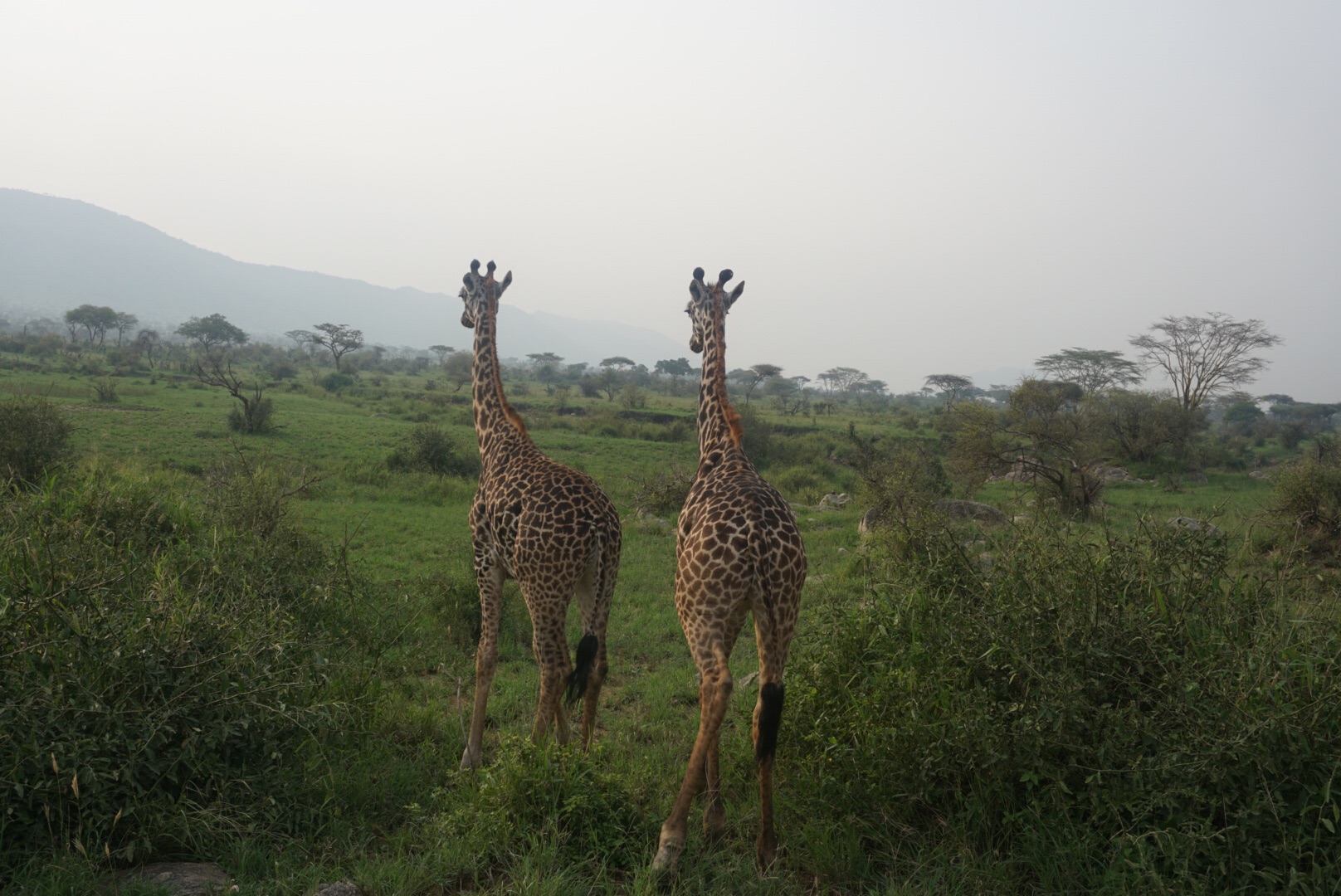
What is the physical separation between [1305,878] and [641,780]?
287 cm

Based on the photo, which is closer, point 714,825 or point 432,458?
point 714,825

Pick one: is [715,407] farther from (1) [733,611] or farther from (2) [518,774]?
(2) [518,774]

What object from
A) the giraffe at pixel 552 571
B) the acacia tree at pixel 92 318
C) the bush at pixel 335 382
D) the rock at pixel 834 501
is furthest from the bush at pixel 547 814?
the acacia tree at pixel 92 318

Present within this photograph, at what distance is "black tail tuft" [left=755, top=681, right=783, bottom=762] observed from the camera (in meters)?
3.74

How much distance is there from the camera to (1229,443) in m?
33.3

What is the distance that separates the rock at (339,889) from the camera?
9.75ft

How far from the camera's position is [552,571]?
4.71 metres

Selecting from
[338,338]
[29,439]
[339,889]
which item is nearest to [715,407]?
[339,889]

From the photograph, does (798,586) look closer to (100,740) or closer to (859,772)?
(859,772)

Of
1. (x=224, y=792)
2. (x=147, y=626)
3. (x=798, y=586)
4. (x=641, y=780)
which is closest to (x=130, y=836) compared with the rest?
(x=224, y=792)

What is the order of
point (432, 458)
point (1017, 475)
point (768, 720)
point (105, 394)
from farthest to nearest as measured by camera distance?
point (105, 394)
point (1017, 475)
point (432, 458)
point (768, 720)

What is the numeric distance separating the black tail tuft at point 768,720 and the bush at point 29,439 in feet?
31.2

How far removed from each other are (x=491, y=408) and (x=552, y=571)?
2086 mm

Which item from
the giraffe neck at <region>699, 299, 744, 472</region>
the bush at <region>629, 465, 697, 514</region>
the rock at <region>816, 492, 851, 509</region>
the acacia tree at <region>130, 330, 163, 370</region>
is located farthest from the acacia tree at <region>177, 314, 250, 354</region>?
the giraffe neck at <region>699, 299, 744, 472</region>
